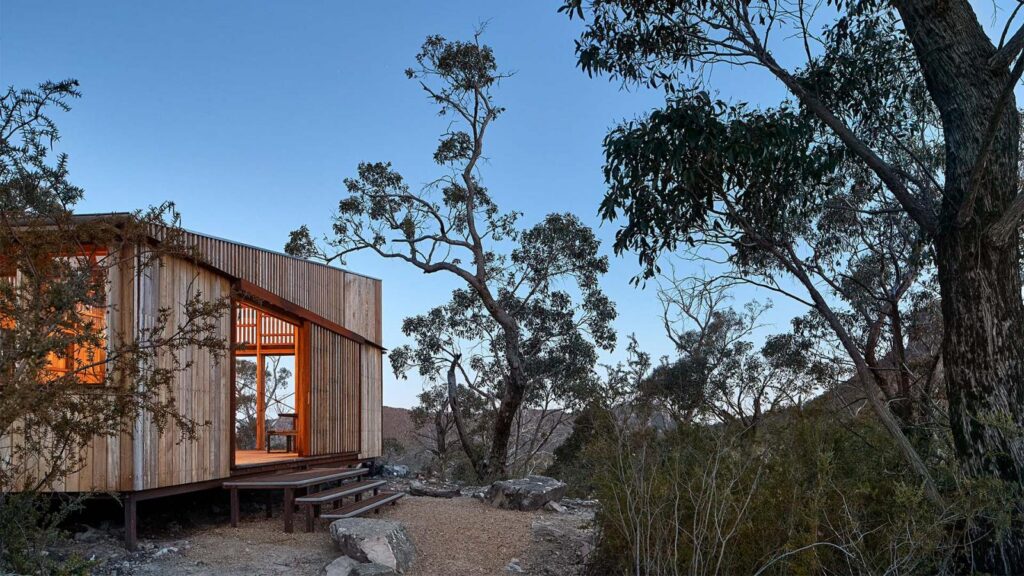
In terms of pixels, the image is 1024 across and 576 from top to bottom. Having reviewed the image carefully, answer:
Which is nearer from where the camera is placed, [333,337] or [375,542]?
[375,542]

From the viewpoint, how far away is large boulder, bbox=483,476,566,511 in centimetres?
1028

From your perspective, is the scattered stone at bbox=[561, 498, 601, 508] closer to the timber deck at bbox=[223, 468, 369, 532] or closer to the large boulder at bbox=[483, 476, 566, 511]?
the large boulder at bbox=[483, 476, 566, 511]

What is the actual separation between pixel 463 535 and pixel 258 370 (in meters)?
6.55

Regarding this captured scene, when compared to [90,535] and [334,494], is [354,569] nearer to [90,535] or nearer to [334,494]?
[334,494]

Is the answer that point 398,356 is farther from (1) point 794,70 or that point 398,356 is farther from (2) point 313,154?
(1) point 794,70

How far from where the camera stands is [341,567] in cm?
711

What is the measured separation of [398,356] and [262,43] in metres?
8.25

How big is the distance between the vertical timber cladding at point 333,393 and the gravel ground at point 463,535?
2.35 meters

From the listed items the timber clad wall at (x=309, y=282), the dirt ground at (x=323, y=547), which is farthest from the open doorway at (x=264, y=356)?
the dirt ground at (x=323, y=547)

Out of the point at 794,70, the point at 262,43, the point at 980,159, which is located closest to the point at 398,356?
the point at 262,43

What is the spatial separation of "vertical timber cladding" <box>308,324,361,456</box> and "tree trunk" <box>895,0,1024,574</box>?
27.9 feet

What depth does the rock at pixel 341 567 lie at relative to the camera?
6.99 meters

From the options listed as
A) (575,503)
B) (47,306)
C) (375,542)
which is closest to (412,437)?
(575,503)

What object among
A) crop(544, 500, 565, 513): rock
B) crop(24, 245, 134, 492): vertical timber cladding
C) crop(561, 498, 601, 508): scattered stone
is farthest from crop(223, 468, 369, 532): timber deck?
crop(561, 498, 601, 508): scattered stone
